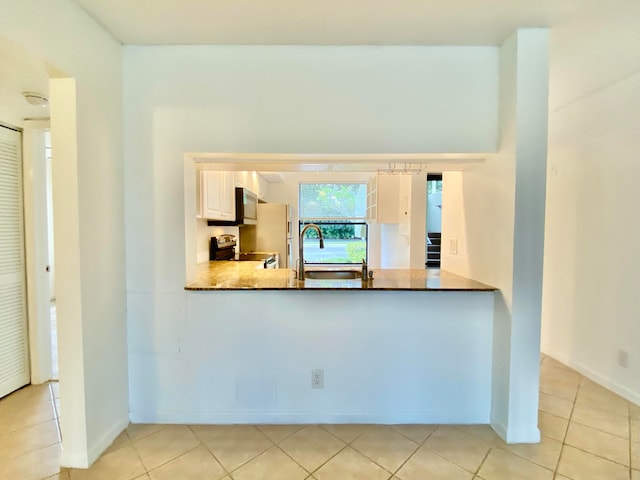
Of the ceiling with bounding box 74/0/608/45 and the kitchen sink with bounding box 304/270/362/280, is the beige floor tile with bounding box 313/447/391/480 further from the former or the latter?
the ceiling with bounding box 74/0/608/45

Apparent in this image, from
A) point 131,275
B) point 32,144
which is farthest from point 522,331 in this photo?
point 32,144

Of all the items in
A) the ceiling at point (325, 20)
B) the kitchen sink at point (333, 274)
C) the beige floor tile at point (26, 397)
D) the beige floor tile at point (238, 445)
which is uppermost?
the ceiling at point (325, 20)

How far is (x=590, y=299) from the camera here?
2.69 m

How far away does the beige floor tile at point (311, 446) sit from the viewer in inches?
67.5

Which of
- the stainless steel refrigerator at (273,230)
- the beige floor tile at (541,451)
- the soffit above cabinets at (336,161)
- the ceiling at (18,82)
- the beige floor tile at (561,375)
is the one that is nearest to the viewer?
the ceiling at (18,82)

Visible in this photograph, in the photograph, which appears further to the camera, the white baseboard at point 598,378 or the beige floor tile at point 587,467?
the white baseboard at point 598,378

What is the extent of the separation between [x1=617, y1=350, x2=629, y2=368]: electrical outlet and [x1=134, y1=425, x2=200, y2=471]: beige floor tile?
3098 millimetres

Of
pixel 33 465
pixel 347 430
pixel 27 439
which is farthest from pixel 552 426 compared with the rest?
pixel 27 439

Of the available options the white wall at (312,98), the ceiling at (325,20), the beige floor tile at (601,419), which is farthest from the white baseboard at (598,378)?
the ceiling at (325,20)

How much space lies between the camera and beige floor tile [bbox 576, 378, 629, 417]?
2236mm

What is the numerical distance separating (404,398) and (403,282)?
2.47ft

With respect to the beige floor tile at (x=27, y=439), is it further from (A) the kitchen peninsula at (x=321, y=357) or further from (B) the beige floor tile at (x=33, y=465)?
(A) the kitchen peninsula at (x=321, y=357)

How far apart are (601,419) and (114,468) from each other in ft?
9.82

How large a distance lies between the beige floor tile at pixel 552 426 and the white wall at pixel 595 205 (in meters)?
0.76
